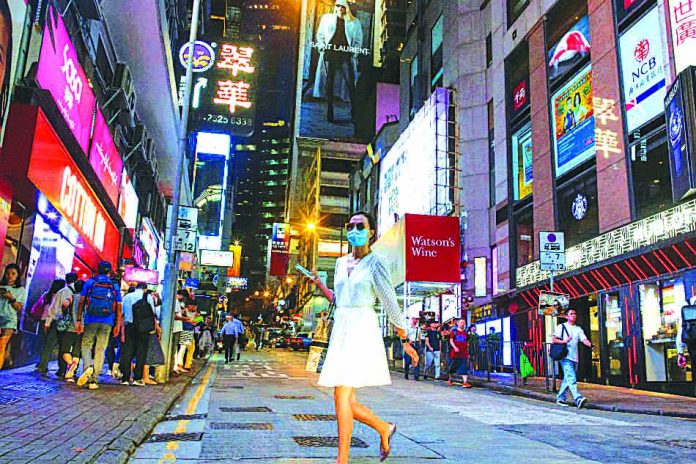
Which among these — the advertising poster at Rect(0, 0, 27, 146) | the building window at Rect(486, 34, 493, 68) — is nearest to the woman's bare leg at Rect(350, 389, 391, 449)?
the advertising poster at Rect(0, 0, 27, 146)

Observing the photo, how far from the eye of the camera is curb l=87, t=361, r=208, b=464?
442 cm

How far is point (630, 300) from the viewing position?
1554cm

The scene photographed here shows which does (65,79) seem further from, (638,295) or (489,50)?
(489,50)

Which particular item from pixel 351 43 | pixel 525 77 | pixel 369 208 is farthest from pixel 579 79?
pixel 351 43

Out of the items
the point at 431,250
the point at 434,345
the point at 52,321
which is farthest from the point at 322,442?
the point at 431,250

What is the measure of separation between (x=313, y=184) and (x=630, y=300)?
229ft

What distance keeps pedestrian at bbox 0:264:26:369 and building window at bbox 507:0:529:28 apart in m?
21.7

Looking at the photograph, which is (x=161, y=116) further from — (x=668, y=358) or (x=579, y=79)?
(x=668, y=358)

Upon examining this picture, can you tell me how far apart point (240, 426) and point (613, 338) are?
42.6ft

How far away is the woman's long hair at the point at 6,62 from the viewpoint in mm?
9016

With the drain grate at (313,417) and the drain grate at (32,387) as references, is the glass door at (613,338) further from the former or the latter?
the drain grate at (32,387)

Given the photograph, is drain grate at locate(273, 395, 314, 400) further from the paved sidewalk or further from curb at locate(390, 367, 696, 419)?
curb at locate(390, 367, 696, 419)

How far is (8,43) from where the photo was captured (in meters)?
9.33

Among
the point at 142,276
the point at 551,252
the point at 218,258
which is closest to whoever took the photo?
the point at 551,252
